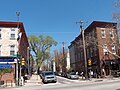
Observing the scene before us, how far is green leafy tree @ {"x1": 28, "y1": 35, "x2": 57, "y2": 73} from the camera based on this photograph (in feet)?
253

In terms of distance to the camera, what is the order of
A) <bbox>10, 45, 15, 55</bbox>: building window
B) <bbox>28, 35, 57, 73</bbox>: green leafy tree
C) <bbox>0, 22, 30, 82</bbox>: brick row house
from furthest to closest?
<bbox>28, 35, 57, 73</bbox>: green leafy tree → <bbox>10, 45, 15, 55</bbox>: building window → <bbox>0, 22, 30, 82</bbox>: brick row house

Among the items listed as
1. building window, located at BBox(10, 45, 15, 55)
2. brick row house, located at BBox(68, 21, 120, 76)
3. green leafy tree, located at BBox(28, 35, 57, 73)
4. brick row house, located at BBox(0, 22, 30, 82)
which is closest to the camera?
brick row house, located at BBox(0, 22, 30, 82)

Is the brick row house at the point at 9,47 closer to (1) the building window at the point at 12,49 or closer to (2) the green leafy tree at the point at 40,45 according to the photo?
(1) the building window at the point at 12,49

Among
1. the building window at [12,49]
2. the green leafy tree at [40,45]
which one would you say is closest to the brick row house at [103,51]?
the building window at [12,49]

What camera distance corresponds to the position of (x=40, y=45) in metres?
78.3

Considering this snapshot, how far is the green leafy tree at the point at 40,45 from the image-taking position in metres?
77.2

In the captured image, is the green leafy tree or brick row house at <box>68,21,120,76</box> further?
the green leafy tree

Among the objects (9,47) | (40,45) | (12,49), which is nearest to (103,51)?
(12,49)

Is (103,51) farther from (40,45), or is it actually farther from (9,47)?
(40,45)

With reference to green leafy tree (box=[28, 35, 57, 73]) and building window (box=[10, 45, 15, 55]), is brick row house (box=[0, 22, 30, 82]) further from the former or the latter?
green leafy tree (box=[28, 35, 57, 73])

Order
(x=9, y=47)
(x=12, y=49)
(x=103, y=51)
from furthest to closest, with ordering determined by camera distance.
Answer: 1. (x=103, y=51)
2. (x=12, y=49)
3. (x=9, y=47)

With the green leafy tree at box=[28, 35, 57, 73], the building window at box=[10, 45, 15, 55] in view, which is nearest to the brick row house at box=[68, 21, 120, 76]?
the building window at box=[10, 45, 15, 55]

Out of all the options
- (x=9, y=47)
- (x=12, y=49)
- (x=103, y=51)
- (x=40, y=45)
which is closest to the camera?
(x=9, y=47)

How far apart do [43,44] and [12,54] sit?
128 ft
